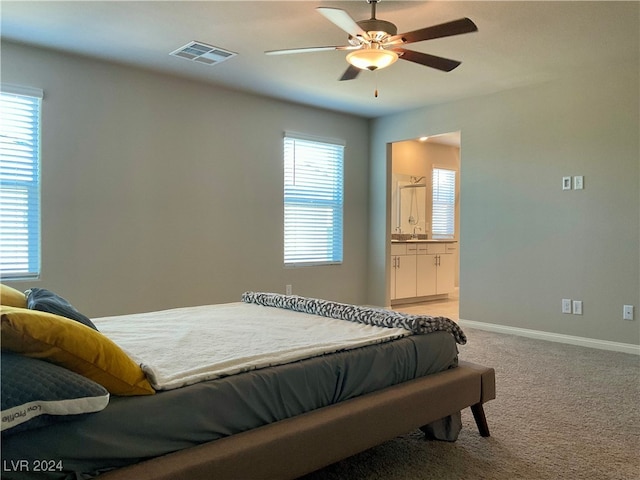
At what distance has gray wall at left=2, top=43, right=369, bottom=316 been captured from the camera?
159 inches

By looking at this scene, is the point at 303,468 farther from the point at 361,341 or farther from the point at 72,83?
the point at 72,83

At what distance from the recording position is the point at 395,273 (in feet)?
21.9

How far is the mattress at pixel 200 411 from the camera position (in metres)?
1.32

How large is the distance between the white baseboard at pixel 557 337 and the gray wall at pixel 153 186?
201 centimetres

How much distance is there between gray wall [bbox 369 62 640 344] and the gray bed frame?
2.52 metres

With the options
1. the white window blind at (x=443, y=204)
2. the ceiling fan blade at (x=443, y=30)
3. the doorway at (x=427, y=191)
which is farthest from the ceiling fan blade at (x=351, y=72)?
the white window blind at (x=443, y=204)

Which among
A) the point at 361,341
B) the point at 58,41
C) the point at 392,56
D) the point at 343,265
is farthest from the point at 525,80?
the point at 58,41

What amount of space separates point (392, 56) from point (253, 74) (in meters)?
2.00

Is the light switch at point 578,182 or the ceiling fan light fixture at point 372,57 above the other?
the ceiling fan light fixture at point 372,57

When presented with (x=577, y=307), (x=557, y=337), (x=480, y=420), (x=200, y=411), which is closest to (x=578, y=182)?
(x=577, y=307)

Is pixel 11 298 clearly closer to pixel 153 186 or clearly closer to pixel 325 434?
pixel 325 434

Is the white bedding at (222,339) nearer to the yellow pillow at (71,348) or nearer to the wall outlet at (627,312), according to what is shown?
the yellow pillow at (71,348)

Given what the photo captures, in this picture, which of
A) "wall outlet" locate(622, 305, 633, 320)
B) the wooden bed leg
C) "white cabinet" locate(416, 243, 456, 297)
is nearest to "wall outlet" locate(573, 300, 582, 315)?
"wall outlet" locate(622, 305, 633, 320)

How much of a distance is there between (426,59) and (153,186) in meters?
2.77
